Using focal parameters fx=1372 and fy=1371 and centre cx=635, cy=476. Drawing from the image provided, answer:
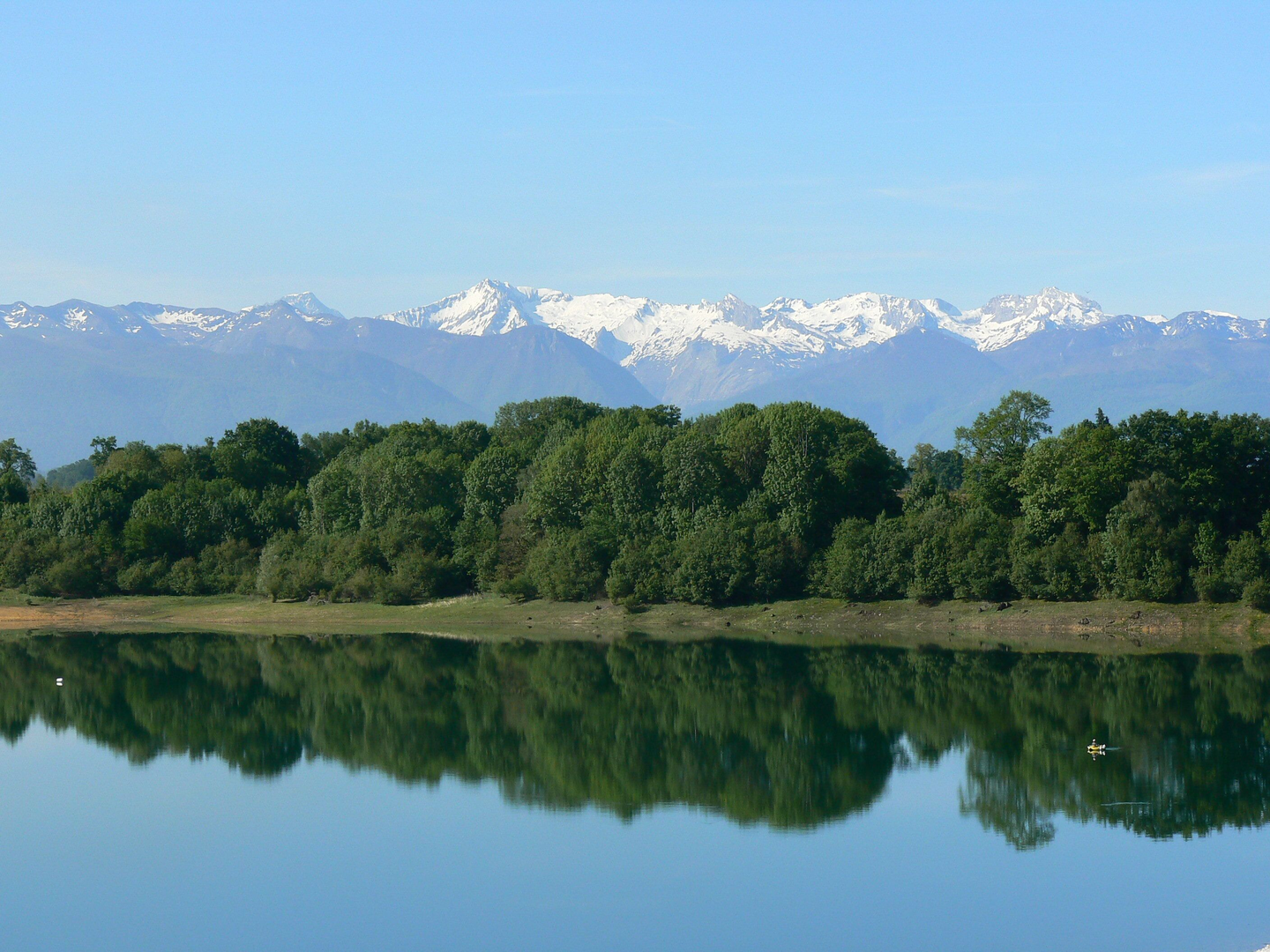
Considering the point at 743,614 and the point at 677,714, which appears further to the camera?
the point at 743,614

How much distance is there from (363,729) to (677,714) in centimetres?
1138

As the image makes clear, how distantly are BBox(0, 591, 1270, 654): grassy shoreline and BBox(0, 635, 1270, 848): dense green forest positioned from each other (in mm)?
5568

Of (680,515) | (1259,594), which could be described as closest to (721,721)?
(1259,594)

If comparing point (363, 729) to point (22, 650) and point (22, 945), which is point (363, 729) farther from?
point (22, 650)

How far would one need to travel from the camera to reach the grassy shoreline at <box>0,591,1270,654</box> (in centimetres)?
6788

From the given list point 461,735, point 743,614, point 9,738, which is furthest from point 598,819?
point 743,614

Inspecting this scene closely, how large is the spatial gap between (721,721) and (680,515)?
3692cm

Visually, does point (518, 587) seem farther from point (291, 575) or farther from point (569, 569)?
point (291, 575)

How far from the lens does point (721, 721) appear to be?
48812mm

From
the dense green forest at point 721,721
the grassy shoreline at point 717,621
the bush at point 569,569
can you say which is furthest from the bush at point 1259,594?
the bush at point 569,569

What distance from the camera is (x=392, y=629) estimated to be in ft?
271

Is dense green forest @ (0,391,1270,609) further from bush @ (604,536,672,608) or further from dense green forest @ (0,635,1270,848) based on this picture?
dense green forest @ (0,635,1270,848)

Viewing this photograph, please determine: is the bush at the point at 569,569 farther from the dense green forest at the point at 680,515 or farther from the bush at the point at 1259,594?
the bush at the point at 1259,594

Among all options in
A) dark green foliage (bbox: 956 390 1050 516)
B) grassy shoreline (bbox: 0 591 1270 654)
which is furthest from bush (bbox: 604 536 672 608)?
dark green foliage (bbox: 956 390 1050 516)
